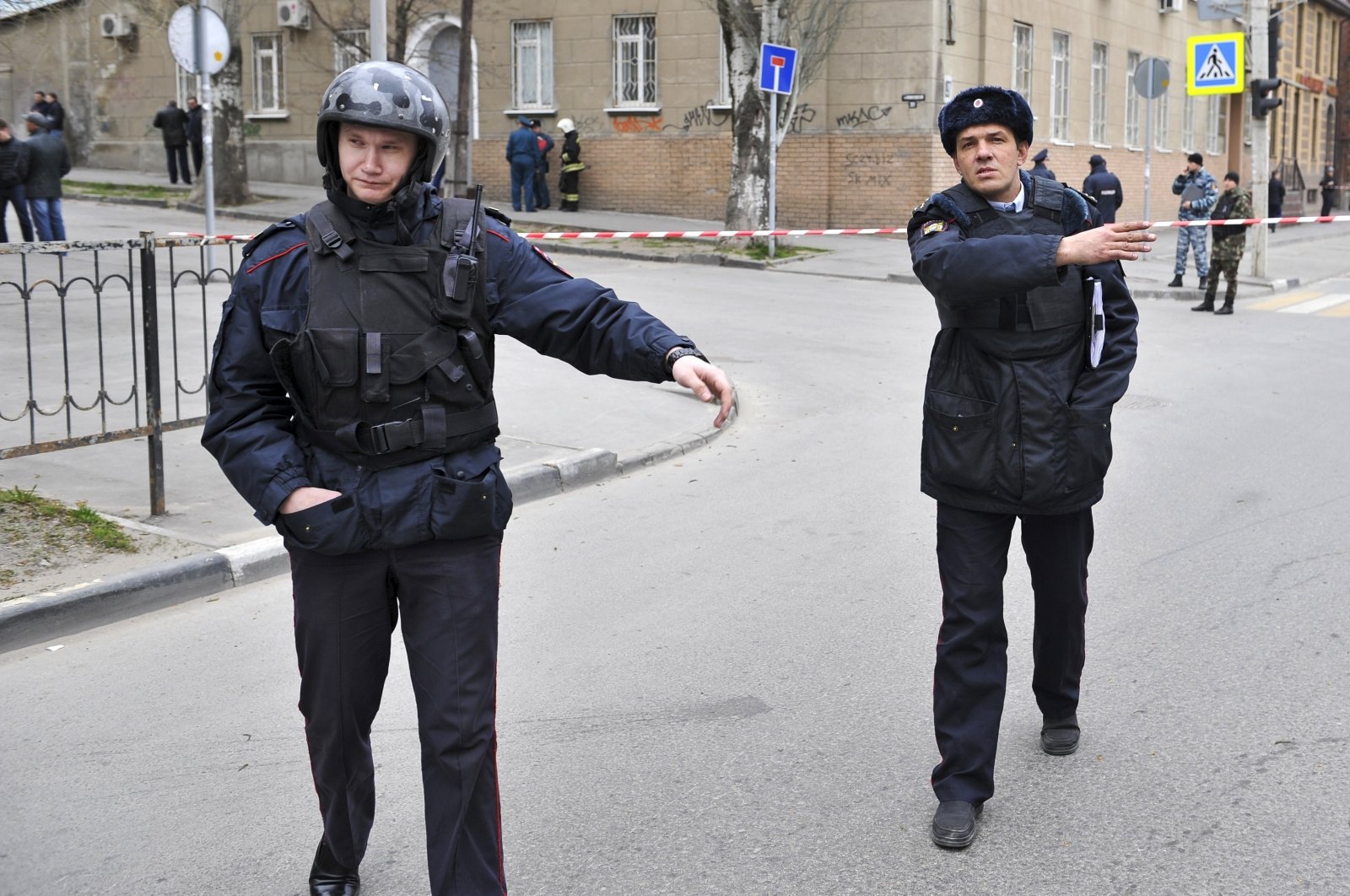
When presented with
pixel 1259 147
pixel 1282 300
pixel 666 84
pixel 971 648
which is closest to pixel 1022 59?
pixel 666 84

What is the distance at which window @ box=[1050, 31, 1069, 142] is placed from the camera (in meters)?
30.5

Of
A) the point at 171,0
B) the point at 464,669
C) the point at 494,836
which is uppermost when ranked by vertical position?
the point at 171,0

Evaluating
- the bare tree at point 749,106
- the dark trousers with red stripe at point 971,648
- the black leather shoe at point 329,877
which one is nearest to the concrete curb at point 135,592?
the black leather shoe at point 329,877

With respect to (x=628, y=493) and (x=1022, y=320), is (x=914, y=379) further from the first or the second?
(x=1022, y=320)

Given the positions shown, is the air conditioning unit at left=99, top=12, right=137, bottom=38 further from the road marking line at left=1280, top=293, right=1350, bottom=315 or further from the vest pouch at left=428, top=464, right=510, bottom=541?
the vest pouch at left=428, top=464, right=510, bottom=541

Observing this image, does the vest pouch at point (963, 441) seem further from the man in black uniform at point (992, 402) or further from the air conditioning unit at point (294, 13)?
the air conditioning unit at point (294, 13)

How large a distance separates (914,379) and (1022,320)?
26.5 feet

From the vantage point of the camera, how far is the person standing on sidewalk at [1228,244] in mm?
16703

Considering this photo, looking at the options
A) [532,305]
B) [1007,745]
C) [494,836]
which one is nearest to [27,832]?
[494,836]

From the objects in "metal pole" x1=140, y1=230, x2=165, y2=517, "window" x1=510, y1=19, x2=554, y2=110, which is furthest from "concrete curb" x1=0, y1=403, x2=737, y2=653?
"window" x1=510, y1=19, x2=554, y2=110

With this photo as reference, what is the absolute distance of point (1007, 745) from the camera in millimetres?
4441

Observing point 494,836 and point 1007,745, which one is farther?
point 1007,745

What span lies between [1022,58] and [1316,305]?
1247 cm

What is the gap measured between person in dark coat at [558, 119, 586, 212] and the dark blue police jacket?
2520 cm
